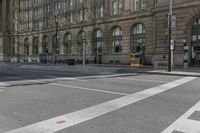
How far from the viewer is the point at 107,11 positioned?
164ft

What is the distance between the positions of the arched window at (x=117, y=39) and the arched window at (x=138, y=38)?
10.6 feet

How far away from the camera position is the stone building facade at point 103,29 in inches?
1457

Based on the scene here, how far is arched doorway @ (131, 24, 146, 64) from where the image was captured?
44469mm

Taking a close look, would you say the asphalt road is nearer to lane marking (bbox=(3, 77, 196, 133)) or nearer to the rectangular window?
lane marking (bbox=(3, 77, 196, 133))

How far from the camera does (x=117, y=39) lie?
48.6m

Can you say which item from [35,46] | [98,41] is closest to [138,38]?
[98,41]

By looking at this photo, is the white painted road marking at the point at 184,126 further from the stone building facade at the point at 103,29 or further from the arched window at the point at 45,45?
the arched window at the point at 45,45

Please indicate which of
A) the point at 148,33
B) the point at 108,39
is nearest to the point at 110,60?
the point at 108,39

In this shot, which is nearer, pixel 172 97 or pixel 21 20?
pixel 172 97

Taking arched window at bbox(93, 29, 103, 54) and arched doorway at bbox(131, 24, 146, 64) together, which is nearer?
arched doorway at bbox(131, 24, 146, 64)

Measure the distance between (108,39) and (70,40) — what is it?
43.4ft

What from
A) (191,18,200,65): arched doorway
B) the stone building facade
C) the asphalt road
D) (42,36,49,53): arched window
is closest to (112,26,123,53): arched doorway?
the stone building facade

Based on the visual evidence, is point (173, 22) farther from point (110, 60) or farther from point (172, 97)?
point (172, 97)

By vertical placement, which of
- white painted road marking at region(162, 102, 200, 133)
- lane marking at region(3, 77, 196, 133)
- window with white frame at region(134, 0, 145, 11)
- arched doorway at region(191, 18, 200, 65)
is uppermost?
window with white frame at region(134, 0, 145, 11)
